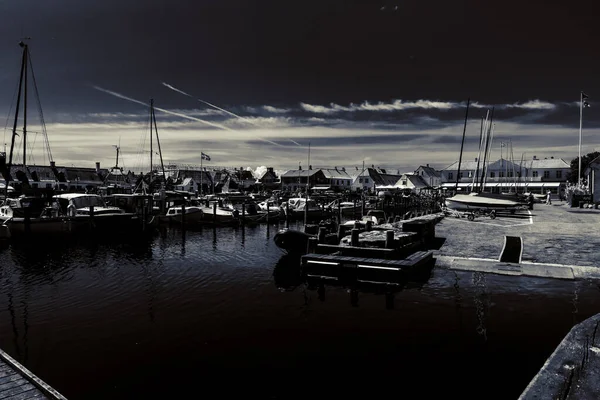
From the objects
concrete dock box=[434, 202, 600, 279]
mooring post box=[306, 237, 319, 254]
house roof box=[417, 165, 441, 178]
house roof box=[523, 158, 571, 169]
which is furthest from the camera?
house roof box=[417, 165, 441, 178]

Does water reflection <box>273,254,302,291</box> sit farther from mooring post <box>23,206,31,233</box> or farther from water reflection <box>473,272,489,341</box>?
mooring post <box>23,206,31,233</box>

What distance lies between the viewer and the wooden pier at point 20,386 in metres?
5.90

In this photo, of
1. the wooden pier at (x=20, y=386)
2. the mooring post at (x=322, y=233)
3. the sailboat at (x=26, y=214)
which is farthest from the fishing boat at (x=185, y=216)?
the wooden pier at (x=20, y=386)

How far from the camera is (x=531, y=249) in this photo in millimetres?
19078

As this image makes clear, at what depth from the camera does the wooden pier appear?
19.4 feet

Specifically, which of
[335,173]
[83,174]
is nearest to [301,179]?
[335,173]

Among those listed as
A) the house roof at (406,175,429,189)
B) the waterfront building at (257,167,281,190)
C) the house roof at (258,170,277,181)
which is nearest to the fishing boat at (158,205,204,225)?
the house roof at (406,175,429,189)

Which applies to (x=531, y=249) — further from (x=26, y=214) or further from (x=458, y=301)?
(x=26, y=214)

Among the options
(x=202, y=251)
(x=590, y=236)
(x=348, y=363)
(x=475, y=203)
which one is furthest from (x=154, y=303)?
(x=475, y=203)

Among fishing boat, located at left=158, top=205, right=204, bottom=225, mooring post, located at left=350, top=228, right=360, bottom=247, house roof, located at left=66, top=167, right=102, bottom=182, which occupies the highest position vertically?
house roof, located at left=66, top=167, right=102, bottom=182

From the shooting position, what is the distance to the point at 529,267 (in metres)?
15.6

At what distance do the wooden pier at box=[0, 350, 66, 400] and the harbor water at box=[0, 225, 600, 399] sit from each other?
140cm

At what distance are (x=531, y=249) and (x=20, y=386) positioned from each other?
21.0 m

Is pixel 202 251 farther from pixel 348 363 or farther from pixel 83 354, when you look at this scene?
pixel 348 363
